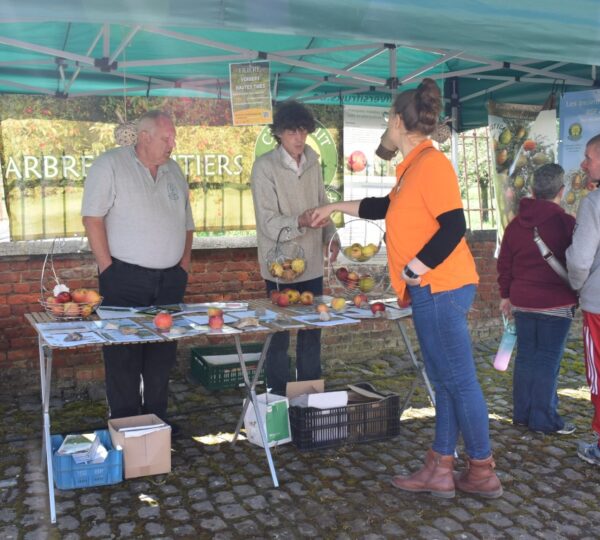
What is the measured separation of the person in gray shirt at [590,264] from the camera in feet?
12.5

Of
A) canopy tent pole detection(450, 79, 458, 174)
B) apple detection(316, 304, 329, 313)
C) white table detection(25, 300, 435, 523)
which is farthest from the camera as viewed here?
canopy tent pole detection(450, 79, 458, 174)

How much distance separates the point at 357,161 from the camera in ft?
23.4

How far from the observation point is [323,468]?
4.05m

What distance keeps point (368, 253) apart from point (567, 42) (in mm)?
1626

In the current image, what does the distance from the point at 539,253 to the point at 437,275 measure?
1.36m

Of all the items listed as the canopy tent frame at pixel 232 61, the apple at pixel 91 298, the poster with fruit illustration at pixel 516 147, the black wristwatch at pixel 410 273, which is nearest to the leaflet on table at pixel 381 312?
the black wristwatch at pixel 410 273

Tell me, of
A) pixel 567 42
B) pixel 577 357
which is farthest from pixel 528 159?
pixel 567 42

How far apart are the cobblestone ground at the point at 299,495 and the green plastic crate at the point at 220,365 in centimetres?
56

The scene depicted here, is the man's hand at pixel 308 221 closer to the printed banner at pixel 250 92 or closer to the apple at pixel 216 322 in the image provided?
the apple at pixel 216 322

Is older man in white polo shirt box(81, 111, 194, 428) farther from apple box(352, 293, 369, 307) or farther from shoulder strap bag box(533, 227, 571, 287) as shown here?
shoulder strap bag box(533, 227, 571, 287)

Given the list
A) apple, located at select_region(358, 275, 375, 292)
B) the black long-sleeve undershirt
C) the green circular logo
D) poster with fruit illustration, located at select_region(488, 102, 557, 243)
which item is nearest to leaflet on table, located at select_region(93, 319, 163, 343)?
the black long-sleeve undershirt

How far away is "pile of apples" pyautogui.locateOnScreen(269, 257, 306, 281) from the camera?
4.34 meters

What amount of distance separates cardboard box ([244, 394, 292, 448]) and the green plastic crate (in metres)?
1.17

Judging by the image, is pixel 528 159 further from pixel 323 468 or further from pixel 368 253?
pixel 323 468
